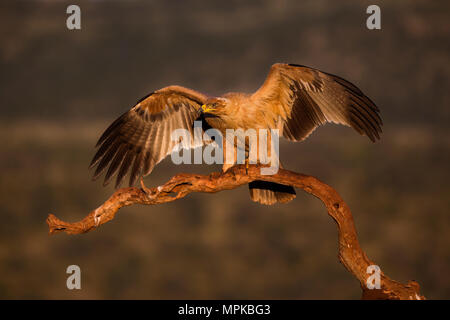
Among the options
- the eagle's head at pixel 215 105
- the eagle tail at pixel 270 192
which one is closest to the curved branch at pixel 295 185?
the eagle tail at pixel 270 192

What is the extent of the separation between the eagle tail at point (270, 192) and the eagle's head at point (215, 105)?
943 mm

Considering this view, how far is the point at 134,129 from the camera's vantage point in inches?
203

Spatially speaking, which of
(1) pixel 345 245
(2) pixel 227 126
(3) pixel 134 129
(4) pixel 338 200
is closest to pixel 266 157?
(2) pixel 227 126

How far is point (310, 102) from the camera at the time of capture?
4.78 m

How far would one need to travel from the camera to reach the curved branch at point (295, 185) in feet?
13.7

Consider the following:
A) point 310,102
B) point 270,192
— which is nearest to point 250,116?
point 310,102

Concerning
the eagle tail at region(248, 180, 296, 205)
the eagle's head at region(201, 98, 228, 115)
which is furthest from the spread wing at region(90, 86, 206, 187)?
the eagle tail at region(248, 180, 296, 205)

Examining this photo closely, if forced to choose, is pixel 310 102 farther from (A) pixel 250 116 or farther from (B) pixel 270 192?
(B) pixel 270 192

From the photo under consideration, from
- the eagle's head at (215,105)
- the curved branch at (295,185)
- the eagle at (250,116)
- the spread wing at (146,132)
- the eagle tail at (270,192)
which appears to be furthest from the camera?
the spread wing at (146,132)

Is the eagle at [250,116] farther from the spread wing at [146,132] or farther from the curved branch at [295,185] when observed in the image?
the curved branch at [295,185]

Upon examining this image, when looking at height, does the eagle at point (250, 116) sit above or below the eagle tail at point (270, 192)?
above

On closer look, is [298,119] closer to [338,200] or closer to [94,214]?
[338,200]

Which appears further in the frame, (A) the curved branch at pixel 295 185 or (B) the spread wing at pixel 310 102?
(B) the spread wing at pixel 310 102

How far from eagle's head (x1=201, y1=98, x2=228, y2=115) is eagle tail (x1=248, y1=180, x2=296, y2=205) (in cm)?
94
